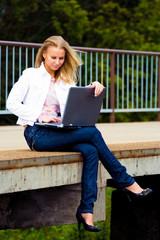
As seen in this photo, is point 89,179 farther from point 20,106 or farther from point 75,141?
point 20,106

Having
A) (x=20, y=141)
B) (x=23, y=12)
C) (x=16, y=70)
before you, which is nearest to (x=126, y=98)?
(x=16, y=70)

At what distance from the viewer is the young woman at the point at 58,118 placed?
4.59 m

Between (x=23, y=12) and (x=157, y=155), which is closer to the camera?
(x=157, y=155)

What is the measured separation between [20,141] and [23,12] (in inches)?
637

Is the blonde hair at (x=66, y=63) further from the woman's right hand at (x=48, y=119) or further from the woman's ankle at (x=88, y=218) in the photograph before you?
the woman's ankle at (x=88, y=218)

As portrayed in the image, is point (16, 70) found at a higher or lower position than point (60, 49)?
lower

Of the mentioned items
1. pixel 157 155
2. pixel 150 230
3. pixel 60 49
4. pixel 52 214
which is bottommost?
pixel 150 230

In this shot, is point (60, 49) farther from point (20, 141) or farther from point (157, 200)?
point (157, 200)

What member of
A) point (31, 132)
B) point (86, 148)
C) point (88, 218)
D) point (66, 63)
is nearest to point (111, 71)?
point (66, 63)

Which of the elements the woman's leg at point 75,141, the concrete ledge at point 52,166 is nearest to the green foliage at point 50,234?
the concrete ledge at point 52,166

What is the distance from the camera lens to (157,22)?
77.2 ft

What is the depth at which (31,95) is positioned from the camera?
4832 millimetres

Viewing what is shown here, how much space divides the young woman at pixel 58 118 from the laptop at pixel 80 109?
2.4 inches

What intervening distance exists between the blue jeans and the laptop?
0.08 meters
